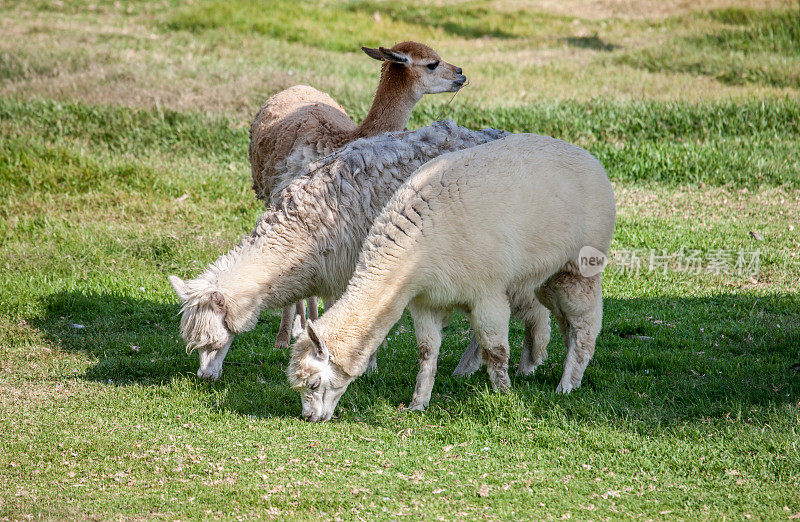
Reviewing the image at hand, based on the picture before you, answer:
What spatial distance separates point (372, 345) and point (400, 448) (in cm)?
67

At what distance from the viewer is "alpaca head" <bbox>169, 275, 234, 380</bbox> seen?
18.9ft

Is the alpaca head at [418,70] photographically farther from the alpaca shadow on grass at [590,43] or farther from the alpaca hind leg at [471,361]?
the alpaca shadow on grass at [590,43]

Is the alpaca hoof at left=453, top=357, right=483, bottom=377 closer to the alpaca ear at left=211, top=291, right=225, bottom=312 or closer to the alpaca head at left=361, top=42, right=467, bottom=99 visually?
the alpaca ear at left=211, top=291, right=225, bottom=312

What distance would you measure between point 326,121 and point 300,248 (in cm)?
176

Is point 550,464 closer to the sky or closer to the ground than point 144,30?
closer to the ground

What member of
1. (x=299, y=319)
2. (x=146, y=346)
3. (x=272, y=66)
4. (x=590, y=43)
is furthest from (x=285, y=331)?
(x=590, y=43)

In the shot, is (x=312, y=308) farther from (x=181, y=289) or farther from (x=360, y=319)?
(x=360, y=319)

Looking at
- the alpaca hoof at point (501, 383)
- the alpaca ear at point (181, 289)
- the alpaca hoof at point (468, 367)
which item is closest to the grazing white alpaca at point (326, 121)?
the alpaca ear at point (181, 289)

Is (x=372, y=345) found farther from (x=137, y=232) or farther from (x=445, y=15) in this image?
(x=445, y=15)

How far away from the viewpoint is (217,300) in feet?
18.8

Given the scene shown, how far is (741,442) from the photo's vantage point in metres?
5.05

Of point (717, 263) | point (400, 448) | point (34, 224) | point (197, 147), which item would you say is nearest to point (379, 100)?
point (400, 448)

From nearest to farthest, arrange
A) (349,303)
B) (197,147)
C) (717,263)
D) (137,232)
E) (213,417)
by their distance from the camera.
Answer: (349,303)
(213,417)
(717,263)
(137,232)
(197,147)

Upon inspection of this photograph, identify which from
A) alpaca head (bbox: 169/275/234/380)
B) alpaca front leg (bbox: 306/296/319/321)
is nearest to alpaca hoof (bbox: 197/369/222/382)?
alpaca head (bbox: 169/275/234/380)
